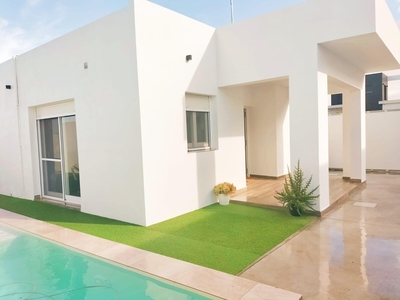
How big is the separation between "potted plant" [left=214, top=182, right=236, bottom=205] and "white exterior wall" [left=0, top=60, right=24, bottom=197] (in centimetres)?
704

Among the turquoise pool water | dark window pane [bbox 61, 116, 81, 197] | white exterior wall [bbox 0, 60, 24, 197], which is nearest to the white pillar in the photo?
the turquoise pool water

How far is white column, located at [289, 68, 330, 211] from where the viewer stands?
703cm

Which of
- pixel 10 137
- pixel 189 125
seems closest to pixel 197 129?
pixel 189 125

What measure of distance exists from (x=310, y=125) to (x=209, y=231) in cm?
341

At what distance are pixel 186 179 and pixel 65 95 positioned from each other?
4.20 m

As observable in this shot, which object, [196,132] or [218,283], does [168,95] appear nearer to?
[196,132]

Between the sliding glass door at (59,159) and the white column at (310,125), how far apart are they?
236 inches

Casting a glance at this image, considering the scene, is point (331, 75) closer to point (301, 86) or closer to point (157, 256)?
point (301, 86)

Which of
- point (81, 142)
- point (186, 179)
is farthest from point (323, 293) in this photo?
point (81, 142)

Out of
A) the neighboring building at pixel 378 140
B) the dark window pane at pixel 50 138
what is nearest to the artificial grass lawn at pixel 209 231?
the dark window pane at pixel 50 138

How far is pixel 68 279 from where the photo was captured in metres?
4.57

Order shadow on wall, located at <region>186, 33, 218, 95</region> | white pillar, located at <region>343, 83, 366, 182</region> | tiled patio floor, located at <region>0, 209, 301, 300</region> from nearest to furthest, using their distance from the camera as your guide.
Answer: tiled patio floor, located at <region>0, 209, 301, 300</region>, shadow on wall, located at <region>186, 33, 218, 95</region>, white pillar, located at <region>343, 83, 366, 182</region>

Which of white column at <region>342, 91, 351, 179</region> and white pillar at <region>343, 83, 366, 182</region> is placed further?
white column at <region>342, 91, 351, 179</region>

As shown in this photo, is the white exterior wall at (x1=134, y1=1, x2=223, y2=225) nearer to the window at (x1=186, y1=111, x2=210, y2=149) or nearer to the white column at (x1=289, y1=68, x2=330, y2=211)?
the window at (x1=186, y1=111, x2=210, y2=149)
